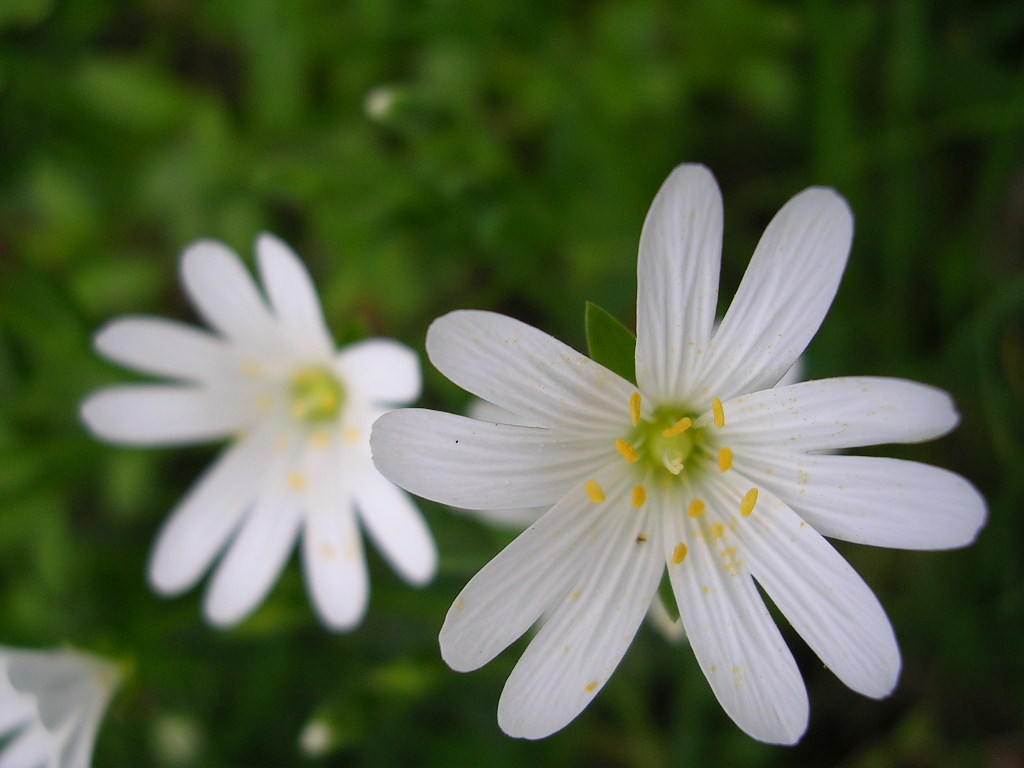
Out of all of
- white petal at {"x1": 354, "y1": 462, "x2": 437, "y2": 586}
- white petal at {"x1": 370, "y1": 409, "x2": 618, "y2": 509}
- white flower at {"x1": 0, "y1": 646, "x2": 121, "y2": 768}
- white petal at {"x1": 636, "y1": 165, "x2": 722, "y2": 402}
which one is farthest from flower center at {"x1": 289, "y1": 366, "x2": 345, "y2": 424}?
white petal at {"x1": 636, "y1": 165, "x2": 722, "y2": 402}

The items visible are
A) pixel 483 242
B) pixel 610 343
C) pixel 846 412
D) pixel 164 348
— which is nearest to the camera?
pixel 846 412

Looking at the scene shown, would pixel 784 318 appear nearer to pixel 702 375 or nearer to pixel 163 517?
pixel 702 375

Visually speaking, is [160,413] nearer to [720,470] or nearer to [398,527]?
[398,527]

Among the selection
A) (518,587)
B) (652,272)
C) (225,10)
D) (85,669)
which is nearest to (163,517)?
(85,669)

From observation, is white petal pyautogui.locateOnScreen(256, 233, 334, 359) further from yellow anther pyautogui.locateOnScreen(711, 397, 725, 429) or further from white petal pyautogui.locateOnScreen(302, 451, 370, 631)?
yellow anther pyautogui.locateOnScreen(711, 397, 725, 429)

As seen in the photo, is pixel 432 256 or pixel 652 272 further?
pixel 432 256

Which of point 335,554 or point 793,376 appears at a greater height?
point 335,554

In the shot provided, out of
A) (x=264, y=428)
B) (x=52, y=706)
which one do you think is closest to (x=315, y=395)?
(x=264, y=428)
